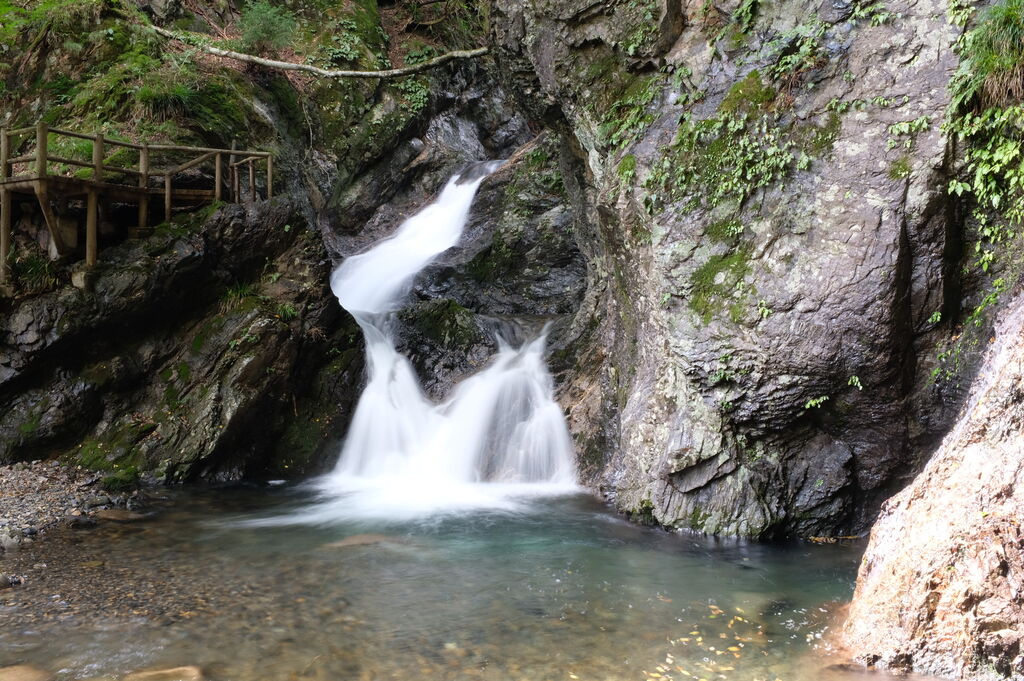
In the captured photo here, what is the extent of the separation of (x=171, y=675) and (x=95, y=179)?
8502mm

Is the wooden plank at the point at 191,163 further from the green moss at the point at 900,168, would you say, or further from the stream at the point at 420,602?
the green moss at the point at 900,168

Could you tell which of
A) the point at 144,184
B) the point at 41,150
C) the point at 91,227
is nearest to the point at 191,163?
the point at 144,184

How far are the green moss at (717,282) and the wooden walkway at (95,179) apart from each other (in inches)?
320

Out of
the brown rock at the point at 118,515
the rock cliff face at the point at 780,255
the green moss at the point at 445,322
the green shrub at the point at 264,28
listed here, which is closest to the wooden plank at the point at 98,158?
the brown rock at the point at 118,515

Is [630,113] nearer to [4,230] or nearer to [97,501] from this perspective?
[97,501]

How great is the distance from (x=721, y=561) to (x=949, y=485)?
255 cm

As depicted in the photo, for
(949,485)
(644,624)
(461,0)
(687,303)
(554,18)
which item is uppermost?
(461,0)

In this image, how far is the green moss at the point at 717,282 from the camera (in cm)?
805

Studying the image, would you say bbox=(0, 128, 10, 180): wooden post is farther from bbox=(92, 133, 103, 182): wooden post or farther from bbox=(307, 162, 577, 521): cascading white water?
bbox=(307, 162, 577, 521): cascading white water

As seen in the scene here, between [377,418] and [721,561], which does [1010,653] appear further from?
[377,418]

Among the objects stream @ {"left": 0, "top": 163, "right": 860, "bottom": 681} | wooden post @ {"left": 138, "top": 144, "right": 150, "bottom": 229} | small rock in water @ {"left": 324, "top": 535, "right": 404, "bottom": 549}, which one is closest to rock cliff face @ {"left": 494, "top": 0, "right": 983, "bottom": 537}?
stream @ {"left": 0, "top": 163, "right": 860, "bottom": 681}

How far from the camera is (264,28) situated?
17359 millimetres

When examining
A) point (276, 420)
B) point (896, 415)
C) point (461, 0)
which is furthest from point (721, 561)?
point (461, 0)

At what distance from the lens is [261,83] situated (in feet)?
56.5
